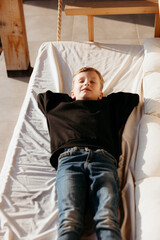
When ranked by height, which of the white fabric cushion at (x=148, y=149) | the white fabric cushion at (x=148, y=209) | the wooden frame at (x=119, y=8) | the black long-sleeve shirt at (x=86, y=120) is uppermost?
the wooden frame at (x=119, y=8)

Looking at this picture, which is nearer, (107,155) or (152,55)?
(107,155)

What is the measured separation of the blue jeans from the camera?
3.83 feet

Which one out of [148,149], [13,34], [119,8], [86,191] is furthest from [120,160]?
[13,34]

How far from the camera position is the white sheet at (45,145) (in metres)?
1.31

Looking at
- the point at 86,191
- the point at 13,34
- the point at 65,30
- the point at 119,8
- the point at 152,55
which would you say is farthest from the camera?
the point at 65,30

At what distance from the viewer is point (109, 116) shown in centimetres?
162

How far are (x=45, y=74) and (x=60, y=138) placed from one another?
76 cm

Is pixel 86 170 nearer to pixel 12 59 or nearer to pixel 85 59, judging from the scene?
pixel 85 59

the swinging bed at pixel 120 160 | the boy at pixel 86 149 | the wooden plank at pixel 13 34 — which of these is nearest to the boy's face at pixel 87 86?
the boy at pixel 86 149

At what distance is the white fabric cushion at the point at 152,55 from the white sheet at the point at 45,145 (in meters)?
0.06

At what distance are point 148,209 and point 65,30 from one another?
248cm

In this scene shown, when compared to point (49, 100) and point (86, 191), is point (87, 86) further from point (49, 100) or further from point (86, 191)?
point (86, 191)

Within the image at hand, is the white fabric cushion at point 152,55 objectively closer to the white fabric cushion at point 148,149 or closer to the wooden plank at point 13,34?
the white fabric cushion at point 148,149

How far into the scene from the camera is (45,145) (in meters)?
1.65
